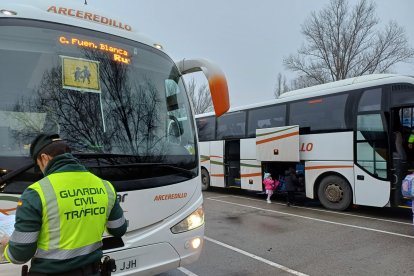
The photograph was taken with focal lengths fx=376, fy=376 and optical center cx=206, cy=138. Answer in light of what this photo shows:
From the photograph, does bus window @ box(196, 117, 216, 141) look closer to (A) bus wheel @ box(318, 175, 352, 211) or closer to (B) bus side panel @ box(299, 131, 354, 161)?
(B) bus side panel @ box(299, 131, 354, 161)

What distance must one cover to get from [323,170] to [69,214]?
30.5 feet

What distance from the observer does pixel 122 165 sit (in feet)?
11.1

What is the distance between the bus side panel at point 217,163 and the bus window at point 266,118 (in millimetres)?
1849

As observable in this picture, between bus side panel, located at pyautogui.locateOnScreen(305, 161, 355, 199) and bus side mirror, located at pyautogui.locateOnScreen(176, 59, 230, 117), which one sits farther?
bus side panel, located at pyautogui.locateOnScreen(305, 161, 355, 199)

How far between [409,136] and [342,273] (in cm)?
525

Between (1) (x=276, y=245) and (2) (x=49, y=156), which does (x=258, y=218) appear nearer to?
(1) (x=276, y=245)

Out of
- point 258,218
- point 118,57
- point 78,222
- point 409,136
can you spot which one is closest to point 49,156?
point 78,222

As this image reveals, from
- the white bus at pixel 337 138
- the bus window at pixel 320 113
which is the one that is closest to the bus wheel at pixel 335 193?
the white bus at pixel 337 138

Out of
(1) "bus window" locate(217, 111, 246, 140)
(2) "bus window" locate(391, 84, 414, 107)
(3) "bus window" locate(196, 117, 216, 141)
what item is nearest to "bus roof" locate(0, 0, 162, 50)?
(2) "bus window" locate(391, 84, 414, 107)

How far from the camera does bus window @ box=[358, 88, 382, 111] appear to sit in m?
9.24

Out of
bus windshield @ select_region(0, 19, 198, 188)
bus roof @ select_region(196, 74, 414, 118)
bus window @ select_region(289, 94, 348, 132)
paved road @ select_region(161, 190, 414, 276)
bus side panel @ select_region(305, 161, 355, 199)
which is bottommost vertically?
paved road @ select_region(161, 190, 414, 276)

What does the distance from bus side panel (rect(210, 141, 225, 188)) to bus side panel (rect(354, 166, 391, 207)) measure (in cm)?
600

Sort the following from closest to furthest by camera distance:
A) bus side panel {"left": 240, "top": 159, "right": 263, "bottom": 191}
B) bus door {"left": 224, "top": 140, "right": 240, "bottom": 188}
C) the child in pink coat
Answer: the child in pink coat → bus side panel {"left": 240, "top": 159, "right": 263, "bottom": 191} → bus door {"left": 224, "top": 140, "right": 240, "bottom": 188}

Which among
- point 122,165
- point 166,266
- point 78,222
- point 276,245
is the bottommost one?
point 276,245
